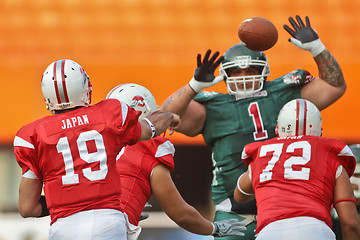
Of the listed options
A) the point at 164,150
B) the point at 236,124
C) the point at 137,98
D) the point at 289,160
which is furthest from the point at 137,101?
the point at 236,124

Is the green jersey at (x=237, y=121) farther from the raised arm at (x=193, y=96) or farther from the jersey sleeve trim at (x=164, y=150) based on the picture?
the jersey sleeve trim at (x=164, y=150)

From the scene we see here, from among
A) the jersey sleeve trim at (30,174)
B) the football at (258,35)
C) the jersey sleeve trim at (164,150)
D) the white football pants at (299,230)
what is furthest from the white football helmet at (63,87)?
the football at (258,35)

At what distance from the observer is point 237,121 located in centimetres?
404

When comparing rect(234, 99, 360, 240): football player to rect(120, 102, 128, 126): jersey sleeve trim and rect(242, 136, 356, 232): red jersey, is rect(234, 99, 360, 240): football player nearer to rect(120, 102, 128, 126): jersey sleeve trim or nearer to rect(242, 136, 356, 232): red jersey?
rect(242, 136, 356, 232): red jersey

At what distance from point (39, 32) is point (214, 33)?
72.7 inches

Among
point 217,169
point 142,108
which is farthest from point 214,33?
point 142,108

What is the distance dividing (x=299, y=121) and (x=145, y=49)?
12.9 ft

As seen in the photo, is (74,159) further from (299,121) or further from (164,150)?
(299,121)

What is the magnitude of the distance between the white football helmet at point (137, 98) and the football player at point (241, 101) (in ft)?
2.18

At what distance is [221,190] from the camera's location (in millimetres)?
4078

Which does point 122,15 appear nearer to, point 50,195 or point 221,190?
point 221,190

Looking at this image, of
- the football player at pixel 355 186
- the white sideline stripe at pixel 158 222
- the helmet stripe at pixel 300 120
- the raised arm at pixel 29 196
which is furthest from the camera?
the white sideline stripe at pixel 158 222

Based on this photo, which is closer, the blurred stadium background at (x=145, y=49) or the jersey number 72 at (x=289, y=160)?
the jersey number 72 at (x=289, y=160)

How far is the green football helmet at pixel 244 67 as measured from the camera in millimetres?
4012
